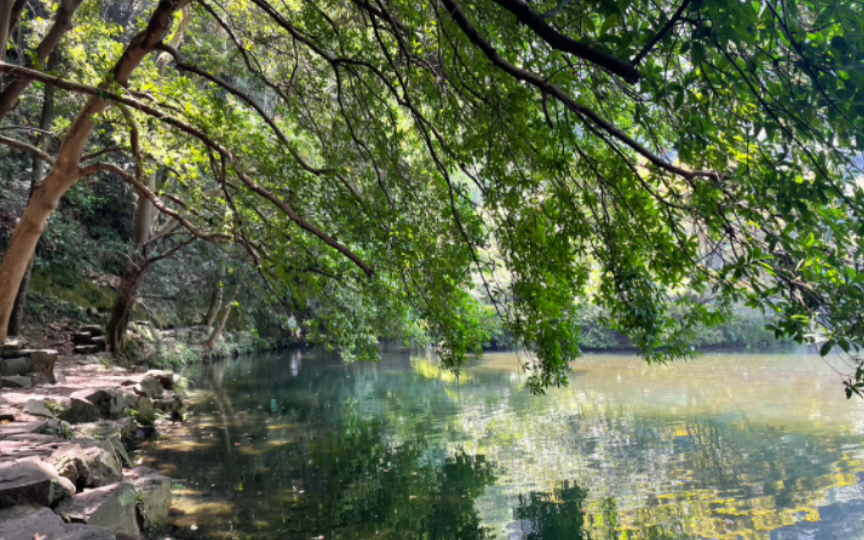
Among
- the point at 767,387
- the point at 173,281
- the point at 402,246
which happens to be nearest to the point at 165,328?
the point at 173,281

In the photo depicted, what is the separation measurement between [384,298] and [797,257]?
458cm

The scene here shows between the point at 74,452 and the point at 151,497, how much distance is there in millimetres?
1090

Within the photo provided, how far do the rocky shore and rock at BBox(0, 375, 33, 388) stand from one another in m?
0.01

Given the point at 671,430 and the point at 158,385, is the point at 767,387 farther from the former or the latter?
the point at 158,385

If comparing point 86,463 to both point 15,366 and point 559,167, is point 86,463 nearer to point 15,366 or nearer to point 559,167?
point 15,366

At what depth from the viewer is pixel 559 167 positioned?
3.90m

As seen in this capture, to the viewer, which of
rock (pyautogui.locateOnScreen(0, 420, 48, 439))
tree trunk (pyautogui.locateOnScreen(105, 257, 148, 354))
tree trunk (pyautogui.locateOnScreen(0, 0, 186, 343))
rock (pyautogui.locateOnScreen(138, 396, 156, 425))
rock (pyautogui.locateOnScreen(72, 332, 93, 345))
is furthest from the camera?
rock (pyautogui.locateOnScreen(72, 332, 93, 345))

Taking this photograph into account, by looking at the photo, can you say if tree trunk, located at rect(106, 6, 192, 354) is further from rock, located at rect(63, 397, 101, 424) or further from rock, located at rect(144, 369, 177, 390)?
rock, located at rect(63, 397, 101, 424)

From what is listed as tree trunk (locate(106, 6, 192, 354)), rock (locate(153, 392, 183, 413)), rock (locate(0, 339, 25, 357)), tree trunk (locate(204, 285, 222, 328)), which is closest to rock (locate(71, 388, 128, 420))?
rock (locate(0, 339, 25, 357))

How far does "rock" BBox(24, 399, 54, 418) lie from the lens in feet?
21.6

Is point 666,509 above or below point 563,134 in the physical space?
below

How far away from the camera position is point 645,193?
4094mm

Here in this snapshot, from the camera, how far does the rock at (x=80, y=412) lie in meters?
7.68

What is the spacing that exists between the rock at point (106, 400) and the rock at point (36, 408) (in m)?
1.24
